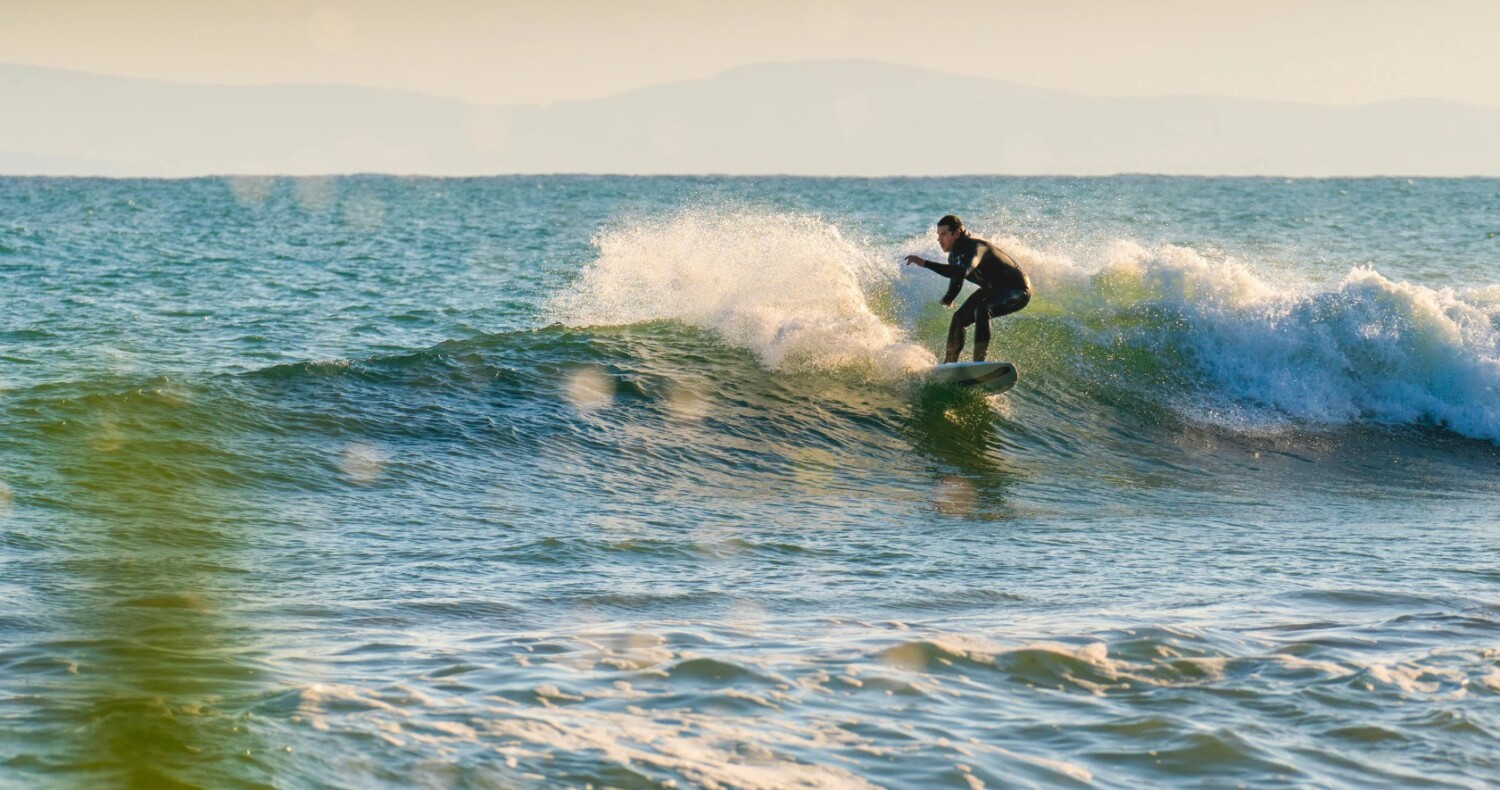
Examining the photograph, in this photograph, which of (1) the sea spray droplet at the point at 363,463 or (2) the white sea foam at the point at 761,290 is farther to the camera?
(2) the white sea foam at the point at 761,290

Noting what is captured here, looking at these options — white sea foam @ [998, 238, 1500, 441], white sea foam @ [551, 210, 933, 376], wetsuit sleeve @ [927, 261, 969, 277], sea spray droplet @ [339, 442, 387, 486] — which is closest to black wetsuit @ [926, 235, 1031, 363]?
wetsuit sleeve @ [927, 261, 969, 277]

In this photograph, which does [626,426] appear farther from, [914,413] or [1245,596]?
[1245,596]

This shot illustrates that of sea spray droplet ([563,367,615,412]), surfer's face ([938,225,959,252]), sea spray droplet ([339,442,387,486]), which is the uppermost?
surfer's face ([938,225,959,252])

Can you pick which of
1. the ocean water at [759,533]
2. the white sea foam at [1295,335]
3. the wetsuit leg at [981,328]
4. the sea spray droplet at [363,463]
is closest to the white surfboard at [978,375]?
the wetsuit leg at [981,328]

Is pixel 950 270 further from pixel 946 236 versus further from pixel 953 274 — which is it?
pixel 946 236

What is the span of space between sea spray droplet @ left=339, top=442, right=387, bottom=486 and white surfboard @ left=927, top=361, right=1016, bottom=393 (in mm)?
5655

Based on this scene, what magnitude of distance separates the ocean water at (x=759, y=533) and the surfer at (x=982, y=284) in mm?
857

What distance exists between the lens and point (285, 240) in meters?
41.8

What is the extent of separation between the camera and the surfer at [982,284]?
41.9 ft

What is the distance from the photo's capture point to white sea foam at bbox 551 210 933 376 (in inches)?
585

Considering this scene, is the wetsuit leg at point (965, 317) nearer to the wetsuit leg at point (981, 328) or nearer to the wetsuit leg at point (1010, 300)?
the wetsuit leg at point (981, 328)

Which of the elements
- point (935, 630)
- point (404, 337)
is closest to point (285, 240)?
point (404, 337)

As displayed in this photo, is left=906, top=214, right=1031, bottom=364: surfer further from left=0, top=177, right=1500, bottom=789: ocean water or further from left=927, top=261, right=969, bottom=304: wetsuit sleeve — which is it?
left=0, top=177, right=1500, bottom=789: ocean water

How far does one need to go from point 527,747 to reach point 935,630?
2.43 meters
